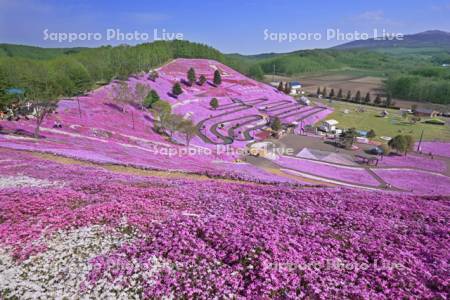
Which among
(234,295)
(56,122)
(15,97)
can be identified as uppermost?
(15,97)

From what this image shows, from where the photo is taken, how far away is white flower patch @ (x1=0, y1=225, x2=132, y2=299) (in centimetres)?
1170

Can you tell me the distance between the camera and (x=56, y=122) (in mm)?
52312

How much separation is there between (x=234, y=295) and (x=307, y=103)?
138 metres

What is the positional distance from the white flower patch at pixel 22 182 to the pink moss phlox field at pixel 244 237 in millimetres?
734

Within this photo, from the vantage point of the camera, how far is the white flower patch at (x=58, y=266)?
11.7 m

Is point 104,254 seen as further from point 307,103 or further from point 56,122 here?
point 307,103

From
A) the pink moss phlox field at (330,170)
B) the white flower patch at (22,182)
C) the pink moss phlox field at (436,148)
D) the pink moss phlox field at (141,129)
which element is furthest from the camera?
the pink moss phlox field at (436,148)

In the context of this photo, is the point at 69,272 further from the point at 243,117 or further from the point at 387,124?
the point at 387,124

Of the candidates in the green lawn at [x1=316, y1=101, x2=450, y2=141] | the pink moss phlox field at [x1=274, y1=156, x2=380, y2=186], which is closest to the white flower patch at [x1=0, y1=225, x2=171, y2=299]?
the pink moss phlox field at [x1=274, y1=156, x2=380, y2=186]

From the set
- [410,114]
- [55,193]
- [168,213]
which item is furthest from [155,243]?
[410,114]

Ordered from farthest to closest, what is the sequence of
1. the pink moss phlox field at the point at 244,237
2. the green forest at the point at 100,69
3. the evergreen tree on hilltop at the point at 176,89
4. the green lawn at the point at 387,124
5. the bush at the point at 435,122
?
the bush at the point at 435,122 < the evergreen tree on hilltop at the point at 176,89 < the green lawn at the point at 387,124 < the green forest at the point at 100,69 < the pink moss phlox field at the point at 244,237

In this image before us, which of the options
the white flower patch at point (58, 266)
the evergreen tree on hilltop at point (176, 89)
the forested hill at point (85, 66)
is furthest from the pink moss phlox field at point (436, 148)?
the forested hill at point (85, 66)

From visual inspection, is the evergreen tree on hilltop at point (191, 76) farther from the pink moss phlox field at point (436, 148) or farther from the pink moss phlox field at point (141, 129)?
the pink moss phlox field at point (436, 148)

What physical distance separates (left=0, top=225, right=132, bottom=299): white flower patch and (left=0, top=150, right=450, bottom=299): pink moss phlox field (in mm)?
464
